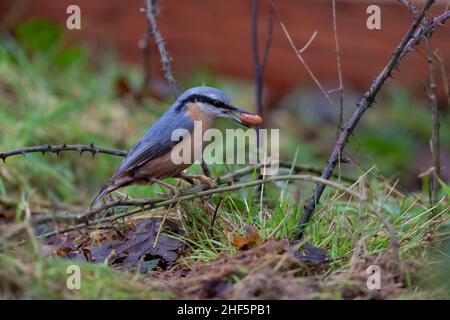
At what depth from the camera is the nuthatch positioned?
386 centimetres

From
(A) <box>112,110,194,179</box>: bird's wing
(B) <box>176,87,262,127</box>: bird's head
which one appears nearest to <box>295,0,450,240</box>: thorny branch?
(B) <box>176,87,262,127</box>: bird's head

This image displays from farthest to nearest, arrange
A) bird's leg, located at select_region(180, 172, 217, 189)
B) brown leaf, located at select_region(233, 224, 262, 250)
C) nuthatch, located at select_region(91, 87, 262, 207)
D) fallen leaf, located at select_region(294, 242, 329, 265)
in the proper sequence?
nuthatch, located at select_region(91, 87, 262, 207) → bird's leg, located at select_region(180, 172, 217, 189) → brown leaf, located at select_region(233, 224, 262, 250) → fallen leaf, located at select_region(294, 242, 329, 265)

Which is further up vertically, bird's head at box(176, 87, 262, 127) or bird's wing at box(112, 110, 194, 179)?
bird's head at box(176, 87, 262, 127)

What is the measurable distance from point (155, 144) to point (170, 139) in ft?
0.26

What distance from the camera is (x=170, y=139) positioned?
153 inches

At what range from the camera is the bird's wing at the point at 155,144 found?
3.87 m

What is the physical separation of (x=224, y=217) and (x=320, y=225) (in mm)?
463

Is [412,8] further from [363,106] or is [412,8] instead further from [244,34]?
[244,34]

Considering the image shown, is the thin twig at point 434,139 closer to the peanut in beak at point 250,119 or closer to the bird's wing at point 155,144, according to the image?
the peanut in beak at point 250,119

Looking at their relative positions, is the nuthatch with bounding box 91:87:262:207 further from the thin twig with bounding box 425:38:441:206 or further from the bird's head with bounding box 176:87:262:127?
the thin twig with bounding box 425:38:441:206

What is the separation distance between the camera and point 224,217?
371 centimetres

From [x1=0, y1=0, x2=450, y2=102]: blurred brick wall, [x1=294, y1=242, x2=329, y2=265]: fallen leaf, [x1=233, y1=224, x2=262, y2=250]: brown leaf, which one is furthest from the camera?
[x1=0, y1=0, x2=450, y2=102]: blurred brick wall

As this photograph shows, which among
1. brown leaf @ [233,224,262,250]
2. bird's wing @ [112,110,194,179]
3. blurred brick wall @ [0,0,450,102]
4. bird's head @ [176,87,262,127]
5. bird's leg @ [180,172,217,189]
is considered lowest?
brown leaf @ [233,224,262,250]

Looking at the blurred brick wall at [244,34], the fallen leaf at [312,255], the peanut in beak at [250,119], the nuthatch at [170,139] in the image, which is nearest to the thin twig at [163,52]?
the nuthatch at [170,139]
